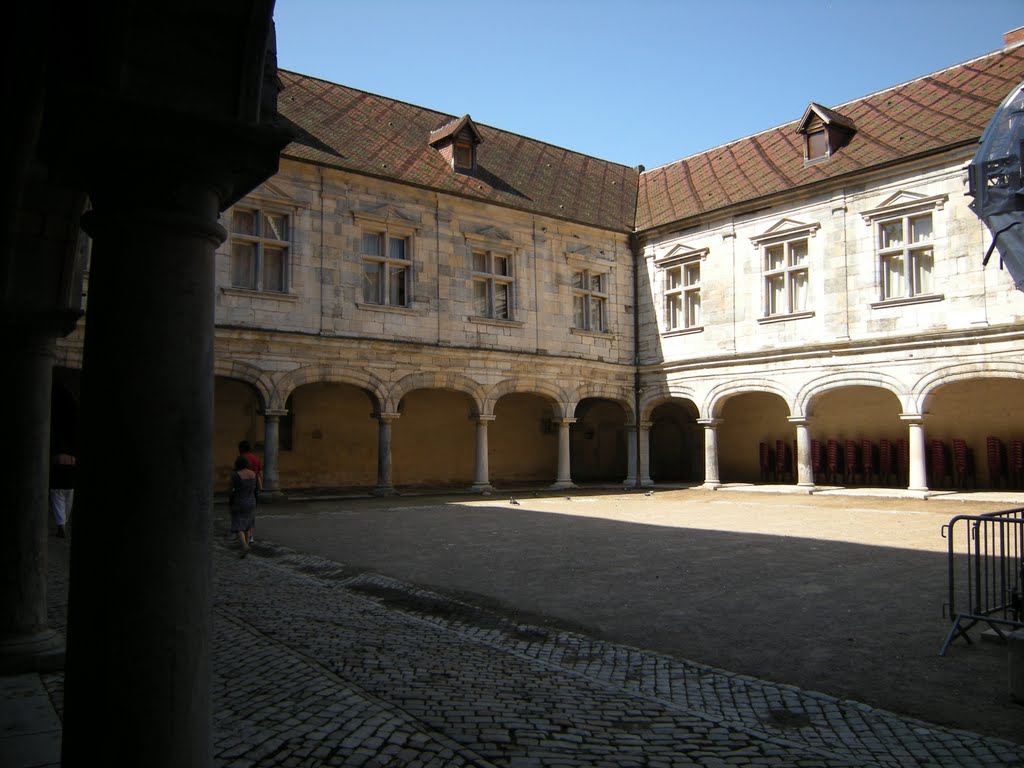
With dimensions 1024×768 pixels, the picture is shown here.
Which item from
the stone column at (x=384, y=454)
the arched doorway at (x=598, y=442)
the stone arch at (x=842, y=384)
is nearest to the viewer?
the stone arch at (x=842, y=384)

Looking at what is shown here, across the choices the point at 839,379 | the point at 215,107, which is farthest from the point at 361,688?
the point at 839,379

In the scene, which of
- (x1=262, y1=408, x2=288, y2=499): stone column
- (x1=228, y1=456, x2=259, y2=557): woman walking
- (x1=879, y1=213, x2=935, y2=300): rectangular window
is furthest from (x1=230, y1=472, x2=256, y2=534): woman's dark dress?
(x1=879, y1=213, x2=935, y2=300): rectangular window

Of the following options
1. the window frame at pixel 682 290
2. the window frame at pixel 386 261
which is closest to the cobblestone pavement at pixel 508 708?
the window frame at pixel 386 261

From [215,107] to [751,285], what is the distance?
16.9 meters

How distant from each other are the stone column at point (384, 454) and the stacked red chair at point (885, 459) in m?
11.5

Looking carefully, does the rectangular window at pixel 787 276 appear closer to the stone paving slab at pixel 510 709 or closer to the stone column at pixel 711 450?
the stone column at pixel 711 450

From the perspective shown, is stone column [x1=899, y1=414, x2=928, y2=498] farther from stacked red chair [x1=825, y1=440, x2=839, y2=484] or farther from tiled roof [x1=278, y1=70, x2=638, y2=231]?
tiled roof [x1=278, y1=70, x2=638, y2=231]

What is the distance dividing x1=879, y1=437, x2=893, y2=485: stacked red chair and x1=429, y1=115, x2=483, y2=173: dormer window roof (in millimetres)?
11839

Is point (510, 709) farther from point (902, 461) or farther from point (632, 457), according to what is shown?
A: point (902, 461)

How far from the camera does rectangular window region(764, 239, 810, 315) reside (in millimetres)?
17219

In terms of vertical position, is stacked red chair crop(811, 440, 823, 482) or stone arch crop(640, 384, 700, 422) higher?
stone arch crop(640, 384, 700, 422)

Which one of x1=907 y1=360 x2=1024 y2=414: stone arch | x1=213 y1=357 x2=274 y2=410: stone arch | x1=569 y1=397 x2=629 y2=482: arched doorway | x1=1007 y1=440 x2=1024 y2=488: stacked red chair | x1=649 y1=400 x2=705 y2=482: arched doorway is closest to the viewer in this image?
x1=907 y1=360 x2=1024 y2=414: stone arch

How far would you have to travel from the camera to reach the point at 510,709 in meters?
3.74

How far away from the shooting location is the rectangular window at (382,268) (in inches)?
647
